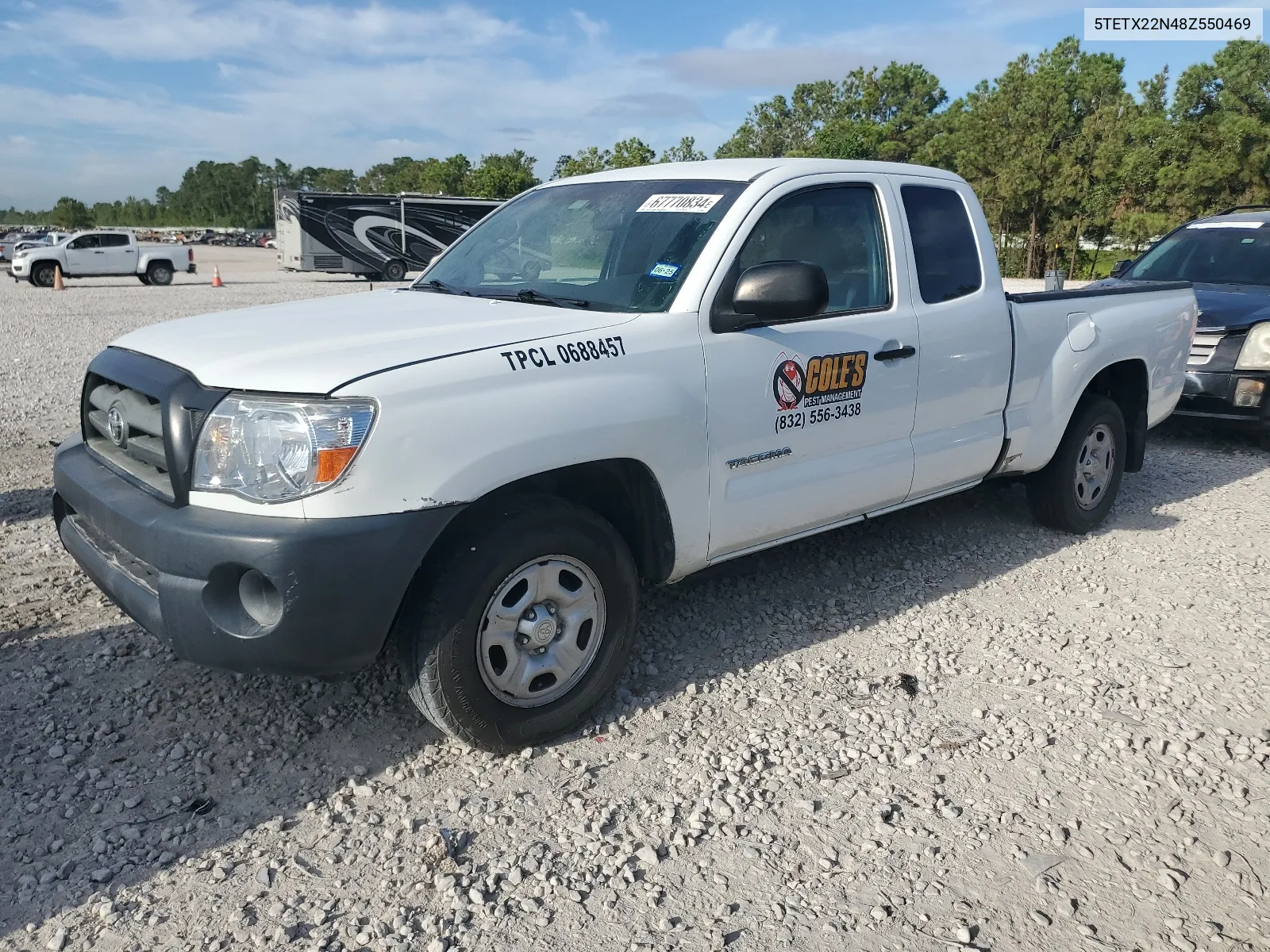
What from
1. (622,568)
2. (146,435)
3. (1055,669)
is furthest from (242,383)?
(1055,669)

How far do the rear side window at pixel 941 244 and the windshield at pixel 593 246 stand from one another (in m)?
1.05

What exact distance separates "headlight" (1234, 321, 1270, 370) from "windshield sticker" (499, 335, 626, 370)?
20.3 ft

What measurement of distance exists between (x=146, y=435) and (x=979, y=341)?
3.49 metres

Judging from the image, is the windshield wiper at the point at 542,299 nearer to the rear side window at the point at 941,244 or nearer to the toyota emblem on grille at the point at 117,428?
the toyota emblem on grille at the point at 117,428

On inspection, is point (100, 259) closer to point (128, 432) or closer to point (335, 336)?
point (128, 432)

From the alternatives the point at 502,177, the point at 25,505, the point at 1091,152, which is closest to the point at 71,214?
the point at 502,177

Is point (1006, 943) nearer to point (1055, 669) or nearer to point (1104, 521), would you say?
point (1055, 669)

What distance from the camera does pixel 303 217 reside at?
31109mm

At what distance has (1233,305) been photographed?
7566 millimetres

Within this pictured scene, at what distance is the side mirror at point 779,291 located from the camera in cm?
335

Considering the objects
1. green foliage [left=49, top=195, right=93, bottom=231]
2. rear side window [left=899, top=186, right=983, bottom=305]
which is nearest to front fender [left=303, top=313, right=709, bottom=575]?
rear side window [left=899, top=186, right=983, bottom=305]

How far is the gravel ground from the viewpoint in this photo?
251cm

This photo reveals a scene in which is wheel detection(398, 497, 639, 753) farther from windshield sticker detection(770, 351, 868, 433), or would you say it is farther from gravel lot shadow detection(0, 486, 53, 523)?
gravel lot shadow detection(0, 486, 53, 523)

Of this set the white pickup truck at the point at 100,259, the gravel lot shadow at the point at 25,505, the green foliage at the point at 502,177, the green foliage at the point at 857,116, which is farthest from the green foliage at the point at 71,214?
the gravel lot shadow at the point at 25,505
